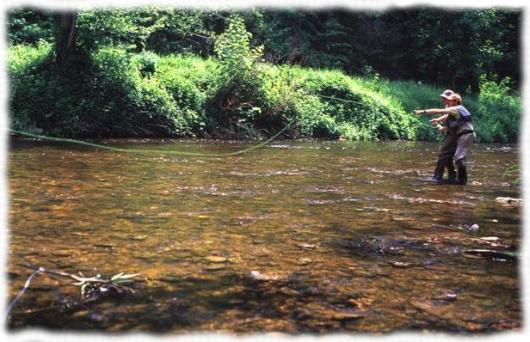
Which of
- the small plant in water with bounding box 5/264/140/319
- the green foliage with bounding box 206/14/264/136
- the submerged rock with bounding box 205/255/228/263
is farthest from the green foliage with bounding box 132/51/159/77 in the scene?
the small plant in water with bounding box 5/264/140/319

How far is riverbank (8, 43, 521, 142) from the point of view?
46.1 ft

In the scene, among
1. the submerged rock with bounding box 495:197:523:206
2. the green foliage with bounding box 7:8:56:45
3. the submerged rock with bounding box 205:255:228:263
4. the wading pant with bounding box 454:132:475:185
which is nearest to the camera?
the submerged rock with bounding box 205:255:228:263

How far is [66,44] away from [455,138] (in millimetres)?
10733

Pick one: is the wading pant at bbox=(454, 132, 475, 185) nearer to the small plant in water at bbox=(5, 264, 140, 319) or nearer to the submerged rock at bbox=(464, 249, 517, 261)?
the submerged rock at bbox=(464, 249, 517, 261)

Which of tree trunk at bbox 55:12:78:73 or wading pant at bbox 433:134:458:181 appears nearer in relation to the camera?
wading pant at bbox 433:134:458:181

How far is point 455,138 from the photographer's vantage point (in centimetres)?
848

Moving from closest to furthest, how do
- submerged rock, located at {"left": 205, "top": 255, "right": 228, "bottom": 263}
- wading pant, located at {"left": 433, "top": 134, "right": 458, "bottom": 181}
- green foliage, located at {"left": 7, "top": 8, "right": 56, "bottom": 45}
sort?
submerged rock, located at {"left": 205, "top": 255, "right": 228, "bottom": 263}
wading pant, located at {"left": 433, "top": 134, "right": 458, "bottom": 181}
green foliage, located at {"left": 7, "top": 8, "right": 56, "bottom": 45}

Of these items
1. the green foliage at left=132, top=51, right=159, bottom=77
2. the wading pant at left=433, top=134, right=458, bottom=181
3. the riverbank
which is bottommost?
the wading pant at left=433, top=134, right=458, bottom=181

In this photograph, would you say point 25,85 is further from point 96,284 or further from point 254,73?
point 96,284

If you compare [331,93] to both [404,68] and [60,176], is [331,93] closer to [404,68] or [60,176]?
[404,68]

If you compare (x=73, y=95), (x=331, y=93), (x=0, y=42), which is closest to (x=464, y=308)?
(x=0, y=42)

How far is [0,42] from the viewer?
7.46m

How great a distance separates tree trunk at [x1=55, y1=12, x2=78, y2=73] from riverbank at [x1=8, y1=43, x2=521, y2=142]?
24 centimetres

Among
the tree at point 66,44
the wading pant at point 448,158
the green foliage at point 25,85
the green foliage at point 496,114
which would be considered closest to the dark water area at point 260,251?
the wading pant at point 448,158
